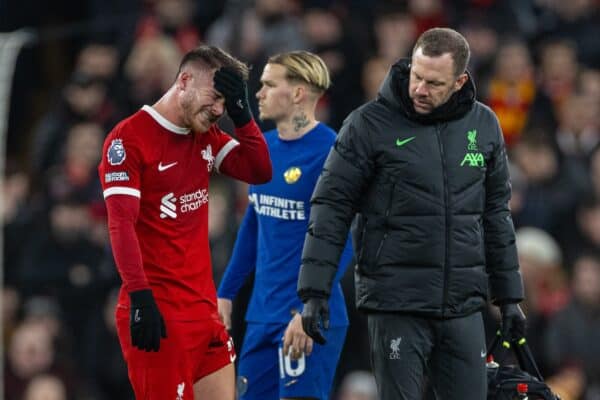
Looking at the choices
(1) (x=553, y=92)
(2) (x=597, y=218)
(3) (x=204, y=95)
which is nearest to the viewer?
(3) (x=204, y=95)

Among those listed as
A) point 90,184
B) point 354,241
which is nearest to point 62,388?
point 90,184

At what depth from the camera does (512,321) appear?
7.84 m

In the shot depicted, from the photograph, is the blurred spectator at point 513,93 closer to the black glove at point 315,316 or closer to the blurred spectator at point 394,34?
the blurred spectator at point 394,34

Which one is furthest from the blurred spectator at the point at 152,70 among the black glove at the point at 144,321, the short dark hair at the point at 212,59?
the black glove at the point at 144,321

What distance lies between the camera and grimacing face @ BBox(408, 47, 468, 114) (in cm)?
750

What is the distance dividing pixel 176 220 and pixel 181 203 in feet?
0.27

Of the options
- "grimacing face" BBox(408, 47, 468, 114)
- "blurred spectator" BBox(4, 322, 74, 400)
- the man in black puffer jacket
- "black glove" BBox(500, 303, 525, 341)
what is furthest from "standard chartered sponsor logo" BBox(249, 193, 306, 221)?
"blurred spectator" BBox(4, 322, 74, 400)

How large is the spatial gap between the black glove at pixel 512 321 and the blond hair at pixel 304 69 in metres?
1.60

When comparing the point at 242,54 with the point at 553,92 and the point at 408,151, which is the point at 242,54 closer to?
the point at 553,92

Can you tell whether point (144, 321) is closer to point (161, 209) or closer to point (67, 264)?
point (161, 209)

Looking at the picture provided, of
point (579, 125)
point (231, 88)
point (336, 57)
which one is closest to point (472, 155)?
point (231, 88)

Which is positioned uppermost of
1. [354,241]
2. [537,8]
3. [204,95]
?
[537,8]

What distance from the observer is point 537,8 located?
1464cm

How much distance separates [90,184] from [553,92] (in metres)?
3.98
